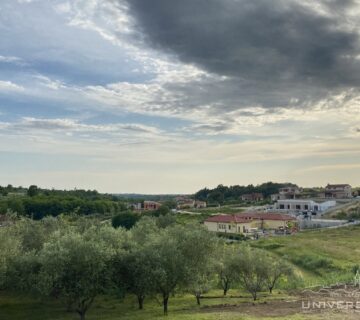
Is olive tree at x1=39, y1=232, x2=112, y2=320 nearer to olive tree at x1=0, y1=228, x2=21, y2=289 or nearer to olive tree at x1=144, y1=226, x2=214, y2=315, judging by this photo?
olive tree at x1=144, y1=226, x2=214, y2=315

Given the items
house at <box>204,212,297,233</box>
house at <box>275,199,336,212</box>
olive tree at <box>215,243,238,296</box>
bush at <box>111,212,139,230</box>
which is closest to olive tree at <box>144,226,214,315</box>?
olive tree at <box>215,243,238,296</box>

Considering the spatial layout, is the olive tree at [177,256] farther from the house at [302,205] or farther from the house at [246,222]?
the house at [302,205]

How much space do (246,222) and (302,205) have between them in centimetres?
5521

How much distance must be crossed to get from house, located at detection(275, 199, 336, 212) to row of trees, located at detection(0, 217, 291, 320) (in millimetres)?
114863

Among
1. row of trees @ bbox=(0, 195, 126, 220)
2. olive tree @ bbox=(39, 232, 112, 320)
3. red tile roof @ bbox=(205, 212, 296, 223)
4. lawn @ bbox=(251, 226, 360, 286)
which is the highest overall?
row of trees @ bbox=(0, 195, 126, 220)

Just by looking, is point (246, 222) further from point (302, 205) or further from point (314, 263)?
point (302, 205)

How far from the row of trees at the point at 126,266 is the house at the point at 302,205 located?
114863 mm

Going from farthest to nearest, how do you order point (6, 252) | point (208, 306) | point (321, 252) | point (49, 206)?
point (49, 206) → point (321, 252) → point (6, 252) → point (208, 306)

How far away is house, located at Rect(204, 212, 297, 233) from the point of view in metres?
114

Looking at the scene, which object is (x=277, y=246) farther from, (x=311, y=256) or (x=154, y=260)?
(x=154, y=260)

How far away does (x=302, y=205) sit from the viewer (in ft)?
532

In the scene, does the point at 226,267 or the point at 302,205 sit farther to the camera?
the point at 302,205

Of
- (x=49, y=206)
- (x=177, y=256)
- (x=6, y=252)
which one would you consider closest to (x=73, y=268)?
(x=177, y=256)

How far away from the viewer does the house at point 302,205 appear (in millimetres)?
157000
